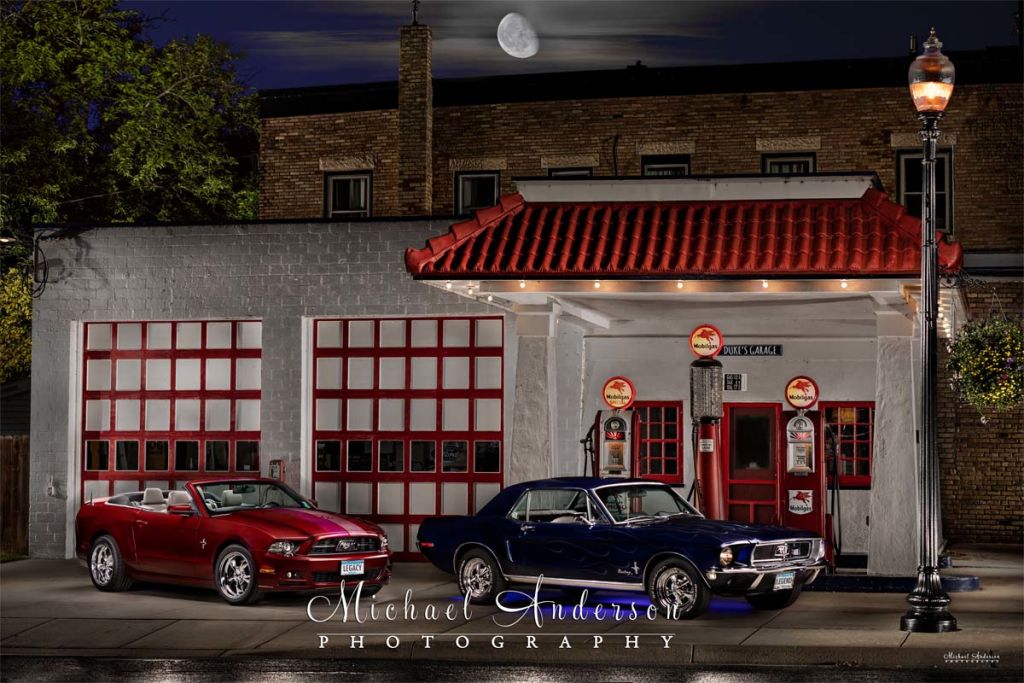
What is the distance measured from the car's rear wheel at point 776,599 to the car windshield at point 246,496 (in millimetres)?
5640

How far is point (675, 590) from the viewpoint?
1554 centimetres

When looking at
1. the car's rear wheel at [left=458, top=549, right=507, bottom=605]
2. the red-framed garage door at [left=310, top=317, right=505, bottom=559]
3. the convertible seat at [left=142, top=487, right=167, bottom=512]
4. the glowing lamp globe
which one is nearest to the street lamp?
the glowing lamp globe

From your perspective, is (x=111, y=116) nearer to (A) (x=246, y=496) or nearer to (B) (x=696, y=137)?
(B) (x=696, y=137)

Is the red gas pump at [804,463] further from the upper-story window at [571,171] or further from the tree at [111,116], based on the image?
the tree at [111,116]

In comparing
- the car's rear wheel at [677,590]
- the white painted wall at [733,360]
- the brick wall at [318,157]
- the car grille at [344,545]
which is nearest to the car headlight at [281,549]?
the car grille at [344,545]

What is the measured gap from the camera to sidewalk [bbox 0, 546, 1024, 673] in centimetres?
1356

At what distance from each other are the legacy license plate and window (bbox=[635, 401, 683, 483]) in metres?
6.65

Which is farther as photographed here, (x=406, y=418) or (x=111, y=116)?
(x=111, y=116)

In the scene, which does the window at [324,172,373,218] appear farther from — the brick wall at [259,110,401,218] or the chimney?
the chimney

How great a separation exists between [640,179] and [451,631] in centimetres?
701

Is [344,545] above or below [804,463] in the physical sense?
below

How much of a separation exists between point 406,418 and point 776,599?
25.1 ft

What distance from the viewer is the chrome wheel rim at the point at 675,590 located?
50.8ft

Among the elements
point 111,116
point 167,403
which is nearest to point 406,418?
point 167,403
